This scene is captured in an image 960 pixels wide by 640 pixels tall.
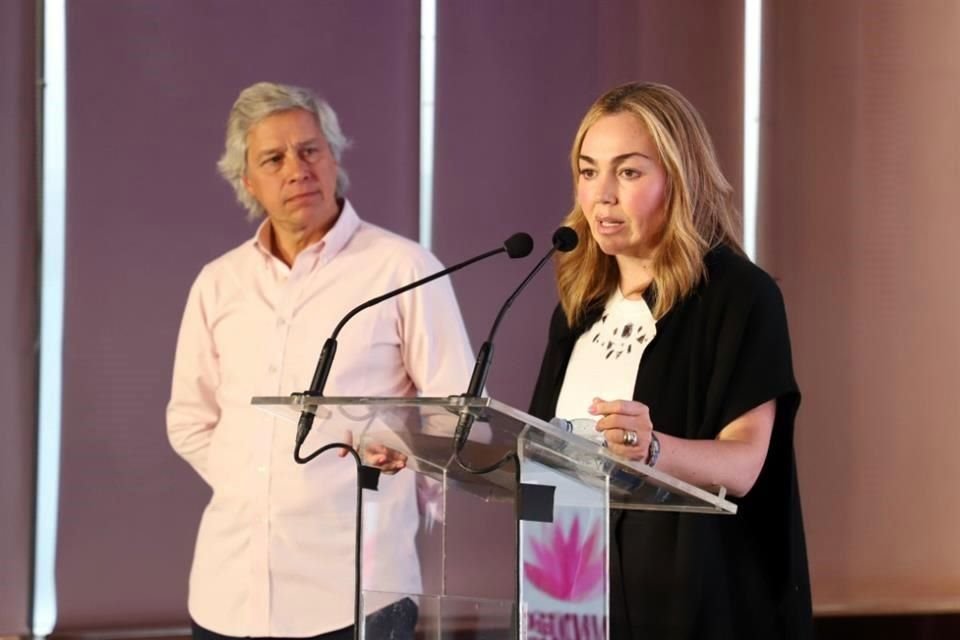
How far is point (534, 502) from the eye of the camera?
1666 millimetres

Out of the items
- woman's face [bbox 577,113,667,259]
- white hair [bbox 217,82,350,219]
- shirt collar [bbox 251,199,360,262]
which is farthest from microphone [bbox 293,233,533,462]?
white hair [bbox 217,82,350,219]

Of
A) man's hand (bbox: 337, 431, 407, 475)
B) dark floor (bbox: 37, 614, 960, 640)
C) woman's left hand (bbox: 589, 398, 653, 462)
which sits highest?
woman's left hand (bbox: 589, 398, 653, 462)

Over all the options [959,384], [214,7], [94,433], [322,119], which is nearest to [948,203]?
[959,384]

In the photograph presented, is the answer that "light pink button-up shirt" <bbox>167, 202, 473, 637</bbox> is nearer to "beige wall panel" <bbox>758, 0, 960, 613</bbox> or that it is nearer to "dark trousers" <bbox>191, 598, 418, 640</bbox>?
"dark trousers" <bbox>191, 598, 418, 640</bbox>

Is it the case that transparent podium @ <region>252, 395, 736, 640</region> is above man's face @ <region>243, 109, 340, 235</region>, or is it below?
below

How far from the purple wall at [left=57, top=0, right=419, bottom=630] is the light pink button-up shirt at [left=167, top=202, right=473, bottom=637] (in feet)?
2.46

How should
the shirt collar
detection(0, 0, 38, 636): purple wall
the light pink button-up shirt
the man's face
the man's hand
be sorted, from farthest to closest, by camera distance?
detection(0, 0, 38, 636): purple wall, the man's face, the shirt collar, the light pink button-up shirt, the man's hand

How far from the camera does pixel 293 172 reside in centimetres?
340

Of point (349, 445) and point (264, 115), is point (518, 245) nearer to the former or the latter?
point (349, 445)

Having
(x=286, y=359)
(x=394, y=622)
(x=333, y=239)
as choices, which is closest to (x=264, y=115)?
(x=333, y=239)

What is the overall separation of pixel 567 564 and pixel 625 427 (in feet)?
0.62

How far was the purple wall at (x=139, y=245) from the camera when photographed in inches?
160

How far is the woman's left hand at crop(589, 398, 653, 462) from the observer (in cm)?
178

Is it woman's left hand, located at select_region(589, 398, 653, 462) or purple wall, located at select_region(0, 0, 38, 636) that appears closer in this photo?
woman's left hand, located at select_region(589, 398, 653, 462)
